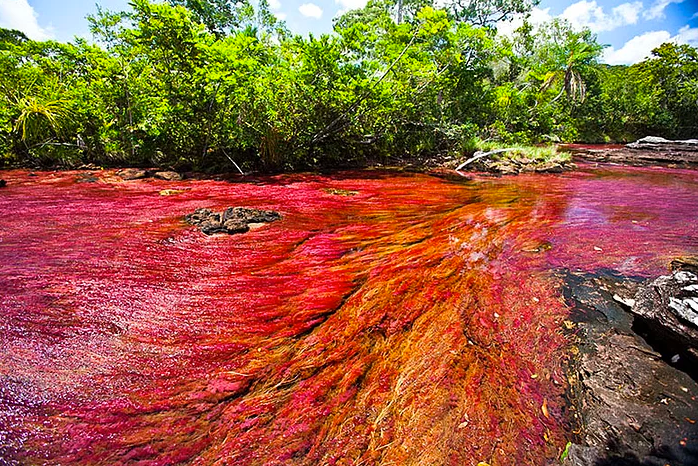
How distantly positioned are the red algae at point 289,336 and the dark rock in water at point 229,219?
210 mm

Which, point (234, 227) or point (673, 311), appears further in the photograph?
point (234, 227)

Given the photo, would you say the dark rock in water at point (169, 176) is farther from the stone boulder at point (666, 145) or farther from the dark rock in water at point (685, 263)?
the stone boulder at point (666, 145)

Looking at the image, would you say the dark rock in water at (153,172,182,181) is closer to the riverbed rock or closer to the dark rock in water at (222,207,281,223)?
the dark rock in water at (222,207,281,223)

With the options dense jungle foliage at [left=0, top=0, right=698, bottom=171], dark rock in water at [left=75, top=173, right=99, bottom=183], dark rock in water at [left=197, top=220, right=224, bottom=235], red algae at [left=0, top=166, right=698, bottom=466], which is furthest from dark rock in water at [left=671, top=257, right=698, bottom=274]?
dark rock in water at [left=75, top=173, right=99, bottom=183]

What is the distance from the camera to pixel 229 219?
12.0 ft

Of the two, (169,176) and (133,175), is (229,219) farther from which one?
(133,175)

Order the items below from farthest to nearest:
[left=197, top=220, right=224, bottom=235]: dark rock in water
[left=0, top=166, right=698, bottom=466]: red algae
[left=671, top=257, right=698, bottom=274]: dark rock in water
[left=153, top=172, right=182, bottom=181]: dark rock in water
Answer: [left=153, top=172, right=182, bottom=181]: dark rock in water
[left=197, top=220, right=224, bottom=235]: dark rock in water
[left=671, top=257, right=698, bottom=274]: dark rock in water
[left=0, top=166, right=698, bottom=466]: red algae

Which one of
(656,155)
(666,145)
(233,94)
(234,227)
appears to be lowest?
(656,155)

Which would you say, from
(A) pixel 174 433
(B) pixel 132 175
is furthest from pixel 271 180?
(A) pixel 174 433

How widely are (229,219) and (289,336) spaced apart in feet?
7.53

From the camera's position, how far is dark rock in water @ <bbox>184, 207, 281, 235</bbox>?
135 inches

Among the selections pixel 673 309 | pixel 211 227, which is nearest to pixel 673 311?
pixel 673 309

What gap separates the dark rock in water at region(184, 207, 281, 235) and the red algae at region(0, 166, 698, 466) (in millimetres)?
210

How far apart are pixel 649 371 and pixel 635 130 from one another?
35.0 metres
